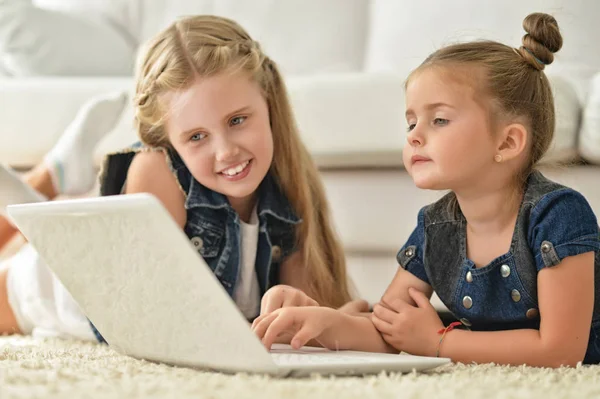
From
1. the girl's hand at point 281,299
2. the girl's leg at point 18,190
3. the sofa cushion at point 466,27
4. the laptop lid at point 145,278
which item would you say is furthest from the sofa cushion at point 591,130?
the girl's leg at point 18,190

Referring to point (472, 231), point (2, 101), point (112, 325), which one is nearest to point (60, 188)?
point (2, 101)

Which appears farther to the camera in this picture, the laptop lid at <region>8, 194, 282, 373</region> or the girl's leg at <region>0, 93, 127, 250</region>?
the girl's leg at <region>0, 93, 127, 250</region>

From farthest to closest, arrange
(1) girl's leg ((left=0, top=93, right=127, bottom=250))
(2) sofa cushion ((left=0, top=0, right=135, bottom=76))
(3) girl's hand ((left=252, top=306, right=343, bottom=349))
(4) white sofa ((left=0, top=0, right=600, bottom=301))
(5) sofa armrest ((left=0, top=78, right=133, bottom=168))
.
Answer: (2) sofa cushion ((left=0, top=0, right=135, bottom=76))
(5) sofa armrest ((left=0, top=78, right=133, bottom=168))
(1) girl's leg ((left=0, top=93, right=127, bottom=250))
(4) white sofa ((left=0, top=0, right=600, bottom=301))
(3) girl's hand ((left=252, top=306, right=343, bottom=349))

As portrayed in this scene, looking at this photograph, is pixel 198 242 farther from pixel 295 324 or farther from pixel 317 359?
pixel 317 359

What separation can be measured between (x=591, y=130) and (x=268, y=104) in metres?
0.56

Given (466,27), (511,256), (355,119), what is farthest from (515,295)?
(466,27)

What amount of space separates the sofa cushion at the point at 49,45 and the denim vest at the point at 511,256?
152 centimetres

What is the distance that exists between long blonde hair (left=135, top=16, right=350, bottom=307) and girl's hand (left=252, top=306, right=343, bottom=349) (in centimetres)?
35

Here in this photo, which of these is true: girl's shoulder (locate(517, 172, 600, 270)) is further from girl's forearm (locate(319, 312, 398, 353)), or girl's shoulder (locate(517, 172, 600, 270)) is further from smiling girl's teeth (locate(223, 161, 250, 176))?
smiling girl's teeth (locate(223, 161, 250, 176))

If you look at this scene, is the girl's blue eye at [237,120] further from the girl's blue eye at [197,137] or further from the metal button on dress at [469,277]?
the metal button on dress at [469,277]

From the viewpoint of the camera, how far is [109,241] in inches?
31.1

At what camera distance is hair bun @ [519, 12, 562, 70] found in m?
1.06

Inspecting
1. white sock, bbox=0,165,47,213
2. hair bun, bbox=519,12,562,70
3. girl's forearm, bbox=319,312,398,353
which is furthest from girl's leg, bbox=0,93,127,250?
hair bun, bbox=519,12,562,70

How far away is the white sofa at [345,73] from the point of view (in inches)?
62.8
